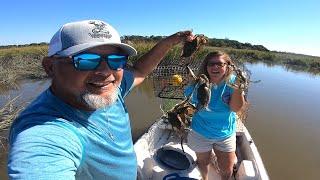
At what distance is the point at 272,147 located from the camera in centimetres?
856

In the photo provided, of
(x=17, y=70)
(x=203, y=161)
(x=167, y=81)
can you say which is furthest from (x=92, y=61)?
(x=17, y=70)

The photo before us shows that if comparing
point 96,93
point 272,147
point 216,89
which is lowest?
point 272,147

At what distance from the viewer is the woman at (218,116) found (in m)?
3.47

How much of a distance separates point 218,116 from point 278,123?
310 inches

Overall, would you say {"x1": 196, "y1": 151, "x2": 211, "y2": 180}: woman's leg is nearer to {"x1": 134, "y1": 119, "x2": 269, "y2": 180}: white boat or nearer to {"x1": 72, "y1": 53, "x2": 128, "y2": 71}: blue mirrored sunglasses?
{"x1": 134, "y1": 119, "x2": 269, "y2": 180}: white boat

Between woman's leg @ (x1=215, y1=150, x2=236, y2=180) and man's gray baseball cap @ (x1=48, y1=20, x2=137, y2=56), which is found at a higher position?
man's gray baseball cap @ (x1=48, y1=20, x2=137, y2=56)

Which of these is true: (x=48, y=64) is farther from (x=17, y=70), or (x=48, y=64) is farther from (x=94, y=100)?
(x=17, y=70)

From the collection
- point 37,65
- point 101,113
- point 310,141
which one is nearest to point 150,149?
point 101,113

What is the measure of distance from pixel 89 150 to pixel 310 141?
884cm

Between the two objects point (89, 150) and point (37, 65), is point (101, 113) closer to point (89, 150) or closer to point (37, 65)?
point (89, 150)

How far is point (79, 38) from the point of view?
1.65 m

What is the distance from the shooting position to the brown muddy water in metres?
7.46

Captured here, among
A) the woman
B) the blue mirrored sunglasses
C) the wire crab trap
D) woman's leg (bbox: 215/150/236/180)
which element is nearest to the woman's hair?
the woman

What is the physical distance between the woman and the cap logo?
1.64 meters
